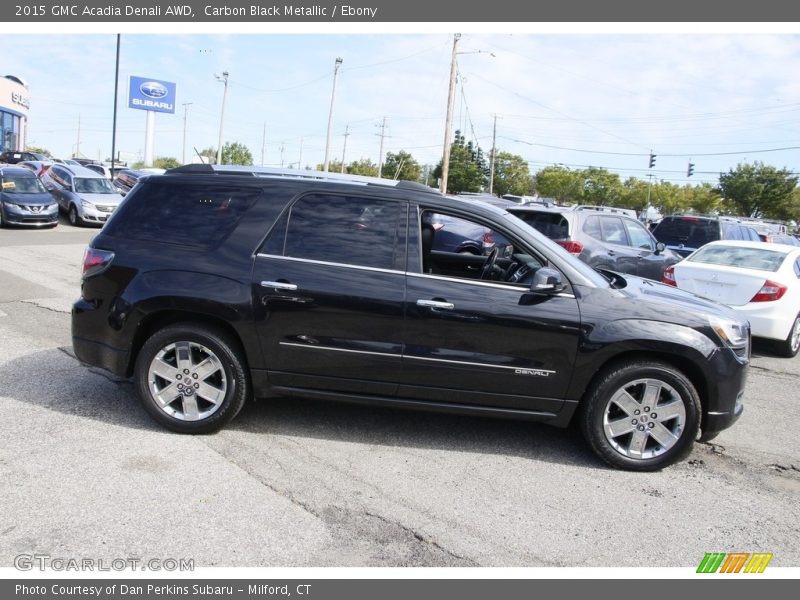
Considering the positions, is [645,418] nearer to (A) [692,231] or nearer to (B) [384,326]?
(B) [384,326]

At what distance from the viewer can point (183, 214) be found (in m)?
4.76

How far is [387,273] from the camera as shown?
14.7 feet

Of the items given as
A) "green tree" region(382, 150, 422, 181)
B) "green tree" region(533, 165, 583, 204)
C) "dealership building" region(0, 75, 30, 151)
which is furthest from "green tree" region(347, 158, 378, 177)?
"dealership building" region(0, 75, 30, 151)

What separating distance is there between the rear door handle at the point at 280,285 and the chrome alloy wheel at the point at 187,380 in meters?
0.66

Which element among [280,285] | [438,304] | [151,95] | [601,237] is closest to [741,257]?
[601,237]

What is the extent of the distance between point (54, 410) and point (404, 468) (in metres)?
2.73

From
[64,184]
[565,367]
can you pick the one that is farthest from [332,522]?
[64,184]

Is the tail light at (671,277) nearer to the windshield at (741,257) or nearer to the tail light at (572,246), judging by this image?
the windshield at (741,257)

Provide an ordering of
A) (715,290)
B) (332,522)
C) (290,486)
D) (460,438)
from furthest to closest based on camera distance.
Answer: (715,290) < (460,438) < (290,486) < (332,522)

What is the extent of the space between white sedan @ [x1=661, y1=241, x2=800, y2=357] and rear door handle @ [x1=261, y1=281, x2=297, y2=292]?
18.7ft

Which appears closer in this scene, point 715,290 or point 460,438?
point 460,438

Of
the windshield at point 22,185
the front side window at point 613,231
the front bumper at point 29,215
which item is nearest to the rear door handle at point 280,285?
the front side window at point 613,231

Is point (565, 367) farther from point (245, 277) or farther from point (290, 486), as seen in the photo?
point (245, 277)
